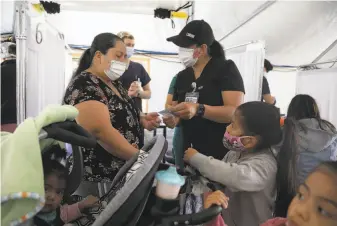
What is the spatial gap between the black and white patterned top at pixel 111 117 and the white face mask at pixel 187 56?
0.52 meters

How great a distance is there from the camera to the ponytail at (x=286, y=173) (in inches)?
47.4

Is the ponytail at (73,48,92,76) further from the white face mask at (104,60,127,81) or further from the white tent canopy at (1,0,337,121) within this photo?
the white tent canopy at (1,0,337,121)

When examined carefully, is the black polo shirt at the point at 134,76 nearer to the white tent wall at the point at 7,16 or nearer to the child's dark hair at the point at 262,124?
the white tent wall at the point at 7,16

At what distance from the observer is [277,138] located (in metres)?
1.30

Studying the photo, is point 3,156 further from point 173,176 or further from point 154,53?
point 154,53

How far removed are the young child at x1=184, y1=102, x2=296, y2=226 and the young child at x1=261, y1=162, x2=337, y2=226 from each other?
31 cm

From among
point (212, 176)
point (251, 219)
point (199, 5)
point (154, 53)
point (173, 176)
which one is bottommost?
point (251, 219)

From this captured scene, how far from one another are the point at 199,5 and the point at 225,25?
24.8 inches

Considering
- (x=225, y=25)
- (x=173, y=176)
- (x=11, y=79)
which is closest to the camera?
(x=173, y=176)

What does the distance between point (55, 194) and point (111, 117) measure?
1.51ft

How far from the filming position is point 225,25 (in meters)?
4.17

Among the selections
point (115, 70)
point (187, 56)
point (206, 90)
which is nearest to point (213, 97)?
point (206, 90)

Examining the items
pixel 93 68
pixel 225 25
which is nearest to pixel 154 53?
pixel 225 25

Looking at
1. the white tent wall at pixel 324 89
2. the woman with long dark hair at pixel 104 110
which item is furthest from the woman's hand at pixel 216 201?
the white tent wall at pixel 324 89
